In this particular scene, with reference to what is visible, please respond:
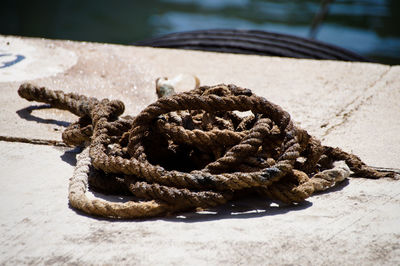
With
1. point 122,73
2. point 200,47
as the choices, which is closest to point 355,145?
point 122,73

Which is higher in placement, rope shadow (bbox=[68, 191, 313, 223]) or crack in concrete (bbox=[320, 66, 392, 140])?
crack in concrete (bbox=[320, 66, 392, 140])

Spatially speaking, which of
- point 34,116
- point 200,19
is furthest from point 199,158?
point 200,19

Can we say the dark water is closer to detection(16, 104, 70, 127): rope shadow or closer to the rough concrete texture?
the rough concrete texture

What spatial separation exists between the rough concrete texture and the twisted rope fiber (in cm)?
5

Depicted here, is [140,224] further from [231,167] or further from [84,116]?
[84,116]

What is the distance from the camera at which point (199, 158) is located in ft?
5.77

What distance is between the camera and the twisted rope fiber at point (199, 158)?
1556 millimetres

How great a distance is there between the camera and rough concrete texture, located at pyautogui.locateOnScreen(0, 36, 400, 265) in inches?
53.4

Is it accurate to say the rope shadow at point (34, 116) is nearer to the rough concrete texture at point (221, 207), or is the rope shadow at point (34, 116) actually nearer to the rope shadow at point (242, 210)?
the rough concrete texture at point (221, 207)

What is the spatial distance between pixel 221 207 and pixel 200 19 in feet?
46.5

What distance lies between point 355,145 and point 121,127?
92cm

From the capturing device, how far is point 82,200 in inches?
61.4

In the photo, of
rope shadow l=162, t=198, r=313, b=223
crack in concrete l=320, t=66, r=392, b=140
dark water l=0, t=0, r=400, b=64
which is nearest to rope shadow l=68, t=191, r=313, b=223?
rope shadow l=162, t=198, r=313, b=223

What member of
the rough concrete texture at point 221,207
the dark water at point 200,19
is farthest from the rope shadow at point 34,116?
the dark water at point 200,19
